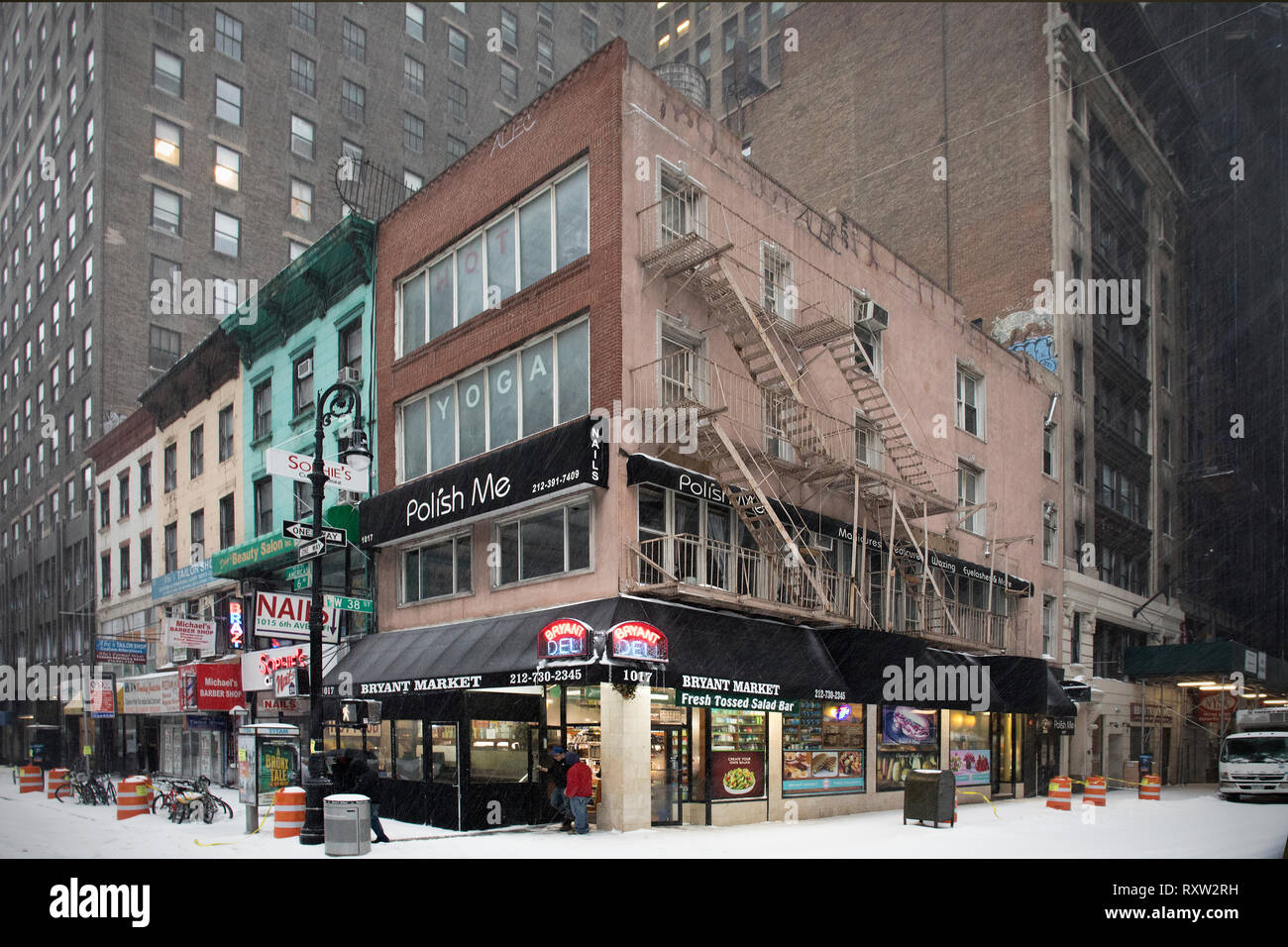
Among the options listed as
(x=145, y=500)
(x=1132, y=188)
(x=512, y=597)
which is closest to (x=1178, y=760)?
(x=1132, y=188)

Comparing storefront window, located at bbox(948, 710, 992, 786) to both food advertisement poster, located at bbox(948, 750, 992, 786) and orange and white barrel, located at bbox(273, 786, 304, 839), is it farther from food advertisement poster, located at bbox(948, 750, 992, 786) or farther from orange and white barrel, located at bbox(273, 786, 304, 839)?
orange and white barrel, located at bbox(273, 786, 304, 839)

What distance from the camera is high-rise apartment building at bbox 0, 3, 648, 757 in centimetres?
4781

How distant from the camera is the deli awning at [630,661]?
17656mm

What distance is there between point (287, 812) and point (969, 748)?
18308 mm

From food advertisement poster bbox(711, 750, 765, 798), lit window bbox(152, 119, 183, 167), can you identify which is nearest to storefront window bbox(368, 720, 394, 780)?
food advertisement poster bbox(711, 750, 765, 798)

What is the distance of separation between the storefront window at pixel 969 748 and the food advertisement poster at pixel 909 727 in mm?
813

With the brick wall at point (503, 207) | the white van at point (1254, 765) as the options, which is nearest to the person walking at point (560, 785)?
the brick wall at point (503, 207)

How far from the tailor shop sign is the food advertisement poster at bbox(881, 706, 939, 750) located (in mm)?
10683

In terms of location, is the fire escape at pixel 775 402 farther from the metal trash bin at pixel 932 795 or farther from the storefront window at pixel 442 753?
the storefront window at pixel 442 753

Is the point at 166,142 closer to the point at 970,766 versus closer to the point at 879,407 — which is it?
the point at 879,407

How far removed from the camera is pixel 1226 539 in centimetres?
5300

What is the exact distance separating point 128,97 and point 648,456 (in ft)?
134

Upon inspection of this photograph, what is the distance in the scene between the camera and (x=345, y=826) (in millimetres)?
14508

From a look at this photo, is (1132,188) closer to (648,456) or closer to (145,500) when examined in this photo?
(648,456)
